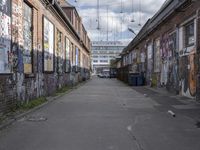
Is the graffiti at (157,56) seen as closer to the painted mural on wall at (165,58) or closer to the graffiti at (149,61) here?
the graffiti at (149,61)

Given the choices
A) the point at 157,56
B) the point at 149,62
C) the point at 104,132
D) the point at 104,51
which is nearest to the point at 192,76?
the point at 104,132

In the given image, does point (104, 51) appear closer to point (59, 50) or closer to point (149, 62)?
point (149, 62)

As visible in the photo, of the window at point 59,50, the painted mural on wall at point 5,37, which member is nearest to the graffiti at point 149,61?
the window at point 59,50

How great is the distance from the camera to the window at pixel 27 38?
1676cm

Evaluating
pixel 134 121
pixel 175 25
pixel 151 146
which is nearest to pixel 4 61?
pixel 134 121

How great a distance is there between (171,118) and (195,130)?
2.46m

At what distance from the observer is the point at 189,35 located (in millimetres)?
21531

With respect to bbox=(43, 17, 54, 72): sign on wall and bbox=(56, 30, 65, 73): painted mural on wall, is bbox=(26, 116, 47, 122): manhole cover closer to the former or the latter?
bbox=(43, 17, 54, 72): sign on wall

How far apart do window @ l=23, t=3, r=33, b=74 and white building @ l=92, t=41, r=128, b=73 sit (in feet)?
375

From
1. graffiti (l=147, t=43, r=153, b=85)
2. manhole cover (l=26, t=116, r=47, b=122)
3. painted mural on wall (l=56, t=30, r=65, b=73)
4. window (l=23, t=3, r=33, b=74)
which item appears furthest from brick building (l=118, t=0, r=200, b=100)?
manhole cover (l=26, t=116, r=47, b=122)

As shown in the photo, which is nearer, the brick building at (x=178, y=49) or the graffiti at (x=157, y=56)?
the brick building at (x=178, y=49)

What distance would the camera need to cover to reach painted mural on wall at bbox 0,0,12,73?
12.6 m

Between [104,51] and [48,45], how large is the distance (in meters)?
115

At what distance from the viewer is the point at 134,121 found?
12.0 m
